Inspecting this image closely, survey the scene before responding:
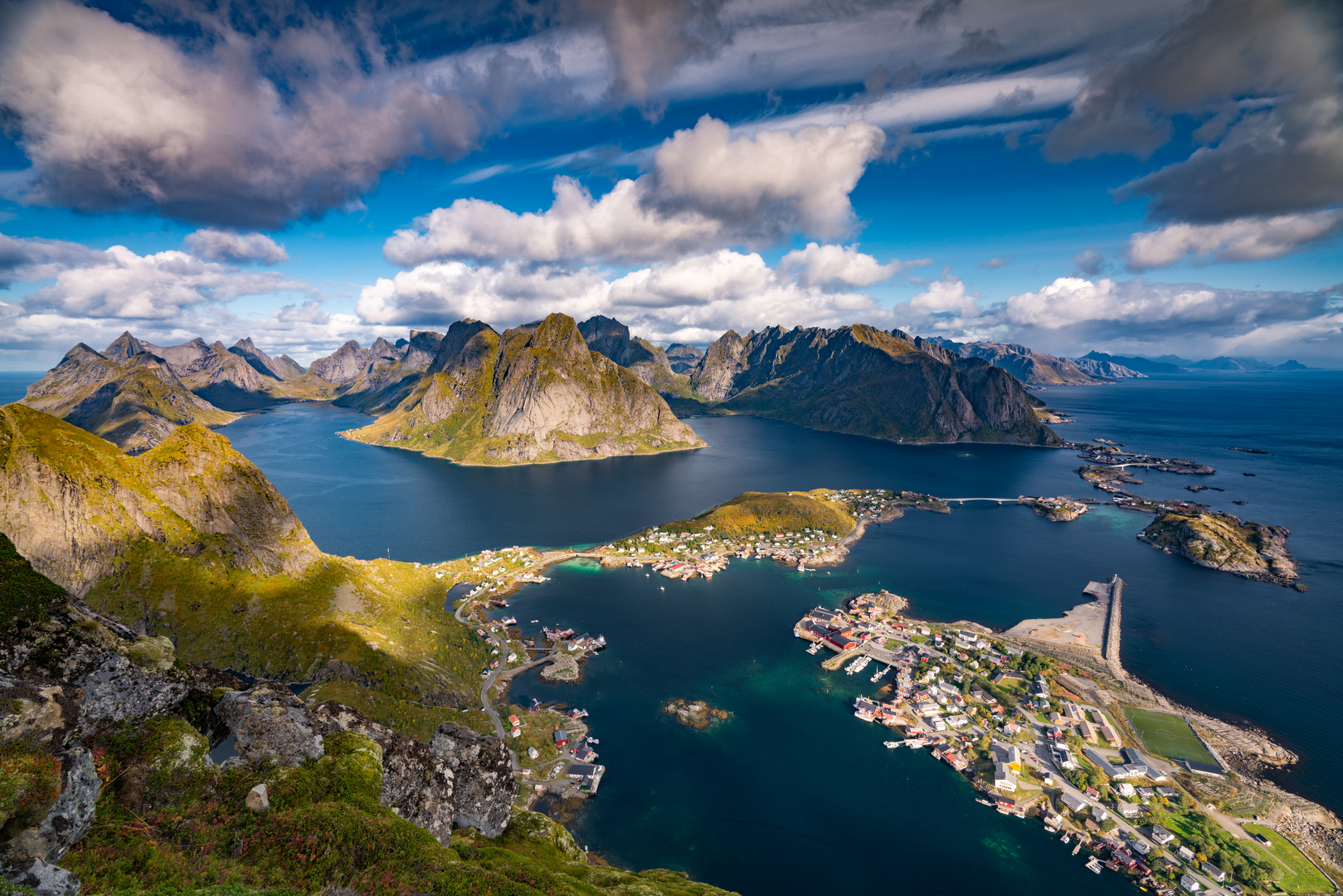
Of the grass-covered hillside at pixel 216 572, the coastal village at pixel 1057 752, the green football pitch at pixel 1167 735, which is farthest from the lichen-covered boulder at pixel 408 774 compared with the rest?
the green football pitch at pixel 1167 735

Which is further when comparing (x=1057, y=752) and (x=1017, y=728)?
(x=1017, y=728)

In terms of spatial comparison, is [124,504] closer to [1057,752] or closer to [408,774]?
[408,774]

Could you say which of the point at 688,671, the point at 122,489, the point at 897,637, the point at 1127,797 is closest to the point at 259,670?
the point at 122,489

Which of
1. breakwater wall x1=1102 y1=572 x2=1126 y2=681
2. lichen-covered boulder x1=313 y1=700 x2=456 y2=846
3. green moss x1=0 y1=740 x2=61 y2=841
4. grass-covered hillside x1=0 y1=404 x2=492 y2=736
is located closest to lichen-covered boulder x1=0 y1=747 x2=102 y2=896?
green moss x1=0 y1=740 x2=61 y2=841

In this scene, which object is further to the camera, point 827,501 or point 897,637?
point 827,501

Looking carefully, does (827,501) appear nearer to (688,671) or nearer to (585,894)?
(688,671)

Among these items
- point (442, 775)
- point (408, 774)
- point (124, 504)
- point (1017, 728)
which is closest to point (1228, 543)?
point (1017, 728)
